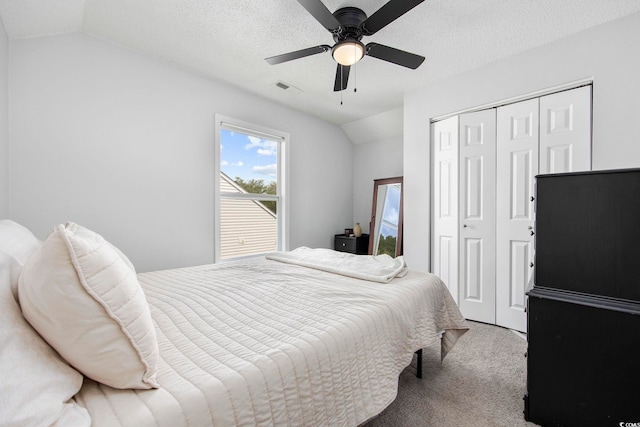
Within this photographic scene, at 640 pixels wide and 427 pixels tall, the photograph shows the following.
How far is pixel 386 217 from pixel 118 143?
3.35 m

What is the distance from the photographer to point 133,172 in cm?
248

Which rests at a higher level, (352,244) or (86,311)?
(86,311)

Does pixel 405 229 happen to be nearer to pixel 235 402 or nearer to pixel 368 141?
pixel 368 141

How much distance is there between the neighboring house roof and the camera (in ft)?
10.7

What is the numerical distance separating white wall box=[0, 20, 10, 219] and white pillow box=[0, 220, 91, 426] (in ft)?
5.84

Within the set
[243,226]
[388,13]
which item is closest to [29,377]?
[388,13]

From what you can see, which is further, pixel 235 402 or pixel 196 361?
pixel 196 361

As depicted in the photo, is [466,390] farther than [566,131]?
No

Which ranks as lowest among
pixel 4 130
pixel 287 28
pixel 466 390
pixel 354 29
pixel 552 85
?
pixel 466 390

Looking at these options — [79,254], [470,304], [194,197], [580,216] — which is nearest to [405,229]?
[470,304]

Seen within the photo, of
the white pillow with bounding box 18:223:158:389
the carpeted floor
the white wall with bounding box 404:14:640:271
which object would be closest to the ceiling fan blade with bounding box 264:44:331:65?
the white wall with bounding box 404:14:640:271

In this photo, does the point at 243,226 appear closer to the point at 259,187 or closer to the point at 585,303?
the point at 259,187

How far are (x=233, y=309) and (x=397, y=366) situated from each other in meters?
→ 0.84

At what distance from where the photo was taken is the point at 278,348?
0.92 m
